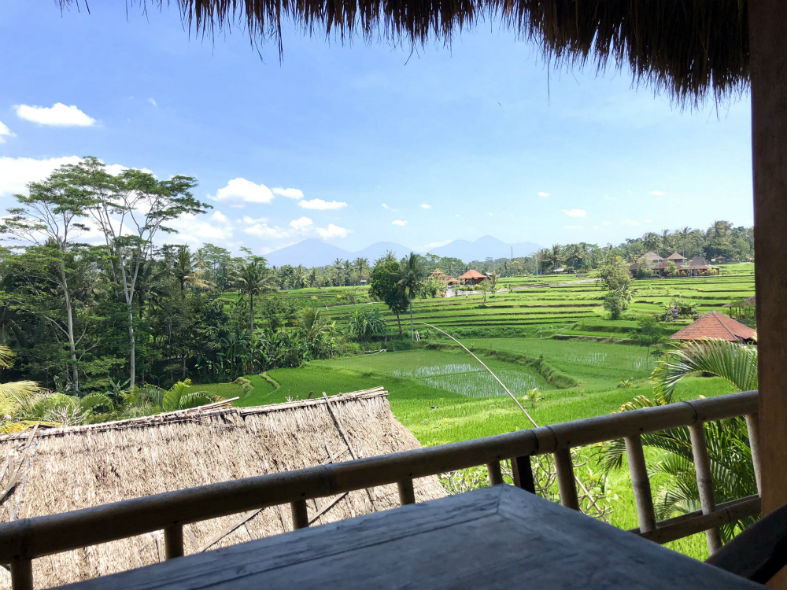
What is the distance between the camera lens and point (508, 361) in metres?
13.9

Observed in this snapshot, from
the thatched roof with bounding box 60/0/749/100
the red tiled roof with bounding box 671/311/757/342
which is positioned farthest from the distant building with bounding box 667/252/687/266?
the thatched roof with bounding box 60/0/749/100

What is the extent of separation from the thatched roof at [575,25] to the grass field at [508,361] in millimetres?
9925

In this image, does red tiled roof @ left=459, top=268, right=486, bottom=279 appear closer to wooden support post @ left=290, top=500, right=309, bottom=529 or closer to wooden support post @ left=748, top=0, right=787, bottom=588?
wooden support post @ left=748, top=0, right=787, bottom=588

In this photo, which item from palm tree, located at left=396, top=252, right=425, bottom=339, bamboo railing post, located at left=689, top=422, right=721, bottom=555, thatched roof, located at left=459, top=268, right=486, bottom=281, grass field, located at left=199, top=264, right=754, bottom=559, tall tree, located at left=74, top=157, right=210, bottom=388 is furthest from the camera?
thatched roof, located at left=459, top=268, right=486, bottom=281

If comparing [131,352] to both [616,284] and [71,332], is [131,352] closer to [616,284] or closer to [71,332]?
[71,332]

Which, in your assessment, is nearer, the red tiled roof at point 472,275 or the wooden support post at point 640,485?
the wooden support post at point 640,485

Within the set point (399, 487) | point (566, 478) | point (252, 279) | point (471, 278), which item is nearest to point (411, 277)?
point (471, 278)

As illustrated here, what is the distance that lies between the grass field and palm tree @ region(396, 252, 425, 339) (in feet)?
0.96

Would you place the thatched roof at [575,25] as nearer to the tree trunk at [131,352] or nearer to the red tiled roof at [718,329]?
the red tiled roof at [718,329]

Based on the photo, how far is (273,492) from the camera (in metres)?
0.63

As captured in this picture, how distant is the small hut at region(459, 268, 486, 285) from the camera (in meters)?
15.5

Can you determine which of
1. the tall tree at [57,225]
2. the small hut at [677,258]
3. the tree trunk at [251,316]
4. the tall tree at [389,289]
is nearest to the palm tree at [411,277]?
the tall tree at [389,289]

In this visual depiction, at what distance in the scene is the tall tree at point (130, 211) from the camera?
11.3m

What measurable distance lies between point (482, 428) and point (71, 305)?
839cm
